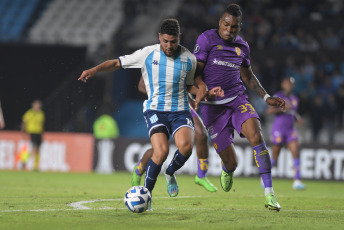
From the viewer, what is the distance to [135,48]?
22.6 m


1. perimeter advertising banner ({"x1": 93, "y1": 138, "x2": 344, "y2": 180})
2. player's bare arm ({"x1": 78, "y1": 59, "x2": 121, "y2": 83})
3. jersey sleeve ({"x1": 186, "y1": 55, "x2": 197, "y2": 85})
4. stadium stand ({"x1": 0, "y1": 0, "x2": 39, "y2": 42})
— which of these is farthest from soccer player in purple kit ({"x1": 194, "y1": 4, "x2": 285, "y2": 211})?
stadium stand ({"x1": 0, "y1": 0, "x2": 39, "y2": 42})

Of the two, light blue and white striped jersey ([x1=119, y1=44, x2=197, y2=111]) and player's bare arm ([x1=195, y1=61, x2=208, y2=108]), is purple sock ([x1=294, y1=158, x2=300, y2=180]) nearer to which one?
player's bare arm ([x1=195, y1=61, x2=208, y2=108])

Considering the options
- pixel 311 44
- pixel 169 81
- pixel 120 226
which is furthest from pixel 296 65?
pixel 120 226

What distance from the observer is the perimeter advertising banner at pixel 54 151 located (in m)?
20.6

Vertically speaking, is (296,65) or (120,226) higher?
(296,65)

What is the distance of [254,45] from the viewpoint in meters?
21.7

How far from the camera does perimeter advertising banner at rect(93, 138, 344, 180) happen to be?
18.2 meters

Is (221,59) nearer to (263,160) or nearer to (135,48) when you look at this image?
(263,160)

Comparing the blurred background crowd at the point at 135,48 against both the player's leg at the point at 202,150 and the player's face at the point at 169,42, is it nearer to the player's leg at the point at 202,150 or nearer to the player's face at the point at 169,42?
the player's leg at the point at 202,150

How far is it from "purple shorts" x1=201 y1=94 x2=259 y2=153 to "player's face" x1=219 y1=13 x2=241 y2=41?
33.2 inches

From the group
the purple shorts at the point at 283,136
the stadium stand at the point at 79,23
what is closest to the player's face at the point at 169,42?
the purple shorts at the point at 283,136

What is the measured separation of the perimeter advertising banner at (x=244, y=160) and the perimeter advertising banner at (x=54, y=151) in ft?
1.38

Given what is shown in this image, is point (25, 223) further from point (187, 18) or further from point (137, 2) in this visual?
point (137, 2)

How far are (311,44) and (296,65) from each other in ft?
3.13
